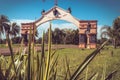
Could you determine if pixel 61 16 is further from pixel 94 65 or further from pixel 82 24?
pixel 94 65

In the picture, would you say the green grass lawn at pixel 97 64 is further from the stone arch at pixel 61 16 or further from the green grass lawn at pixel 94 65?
the stone arch at pixel 61 16

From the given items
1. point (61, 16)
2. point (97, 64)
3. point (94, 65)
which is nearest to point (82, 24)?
point (61, 16)

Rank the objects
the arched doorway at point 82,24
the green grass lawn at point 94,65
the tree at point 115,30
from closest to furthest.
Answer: the green grass lawn at point 94,65
the tree at point 115,30
the arched doorway at point 82,24

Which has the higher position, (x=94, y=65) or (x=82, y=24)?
(x=82, y=24)

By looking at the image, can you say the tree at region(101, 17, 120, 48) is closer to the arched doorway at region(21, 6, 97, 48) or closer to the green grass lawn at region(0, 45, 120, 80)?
the arched doorway at region(21, 6, 97, 48)

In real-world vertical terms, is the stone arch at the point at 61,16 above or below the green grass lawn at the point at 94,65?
above

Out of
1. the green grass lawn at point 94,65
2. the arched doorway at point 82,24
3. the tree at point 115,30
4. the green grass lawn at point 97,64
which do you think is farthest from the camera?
the arched doorway at point 82,24

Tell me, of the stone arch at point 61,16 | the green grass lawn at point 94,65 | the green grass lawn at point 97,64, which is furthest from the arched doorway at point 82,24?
the green grass lawn at point 94,65

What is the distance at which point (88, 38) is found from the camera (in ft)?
122

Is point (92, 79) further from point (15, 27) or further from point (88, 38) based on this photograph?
point (15, 27)

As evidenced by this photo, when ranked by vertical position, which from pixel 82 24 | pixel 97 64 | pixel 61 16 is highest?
pixel 61 16

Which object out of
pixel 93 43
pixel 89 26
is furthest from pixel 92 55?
pixel 89 26

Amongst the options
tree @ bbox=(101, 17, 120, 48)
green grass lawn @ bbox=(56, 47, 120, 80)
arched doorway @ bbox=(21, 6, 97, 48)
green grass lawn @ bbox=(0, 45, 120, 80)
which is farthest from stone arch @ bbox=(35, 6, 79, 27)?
green grass lawn @ bbox=(0, 45, 120, 80)

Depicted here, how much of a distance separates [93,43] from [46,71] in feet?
116
